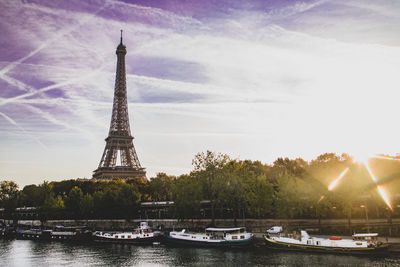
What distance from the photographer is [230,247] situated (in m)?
56.0

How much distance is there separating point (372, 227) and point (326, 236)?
8303mm

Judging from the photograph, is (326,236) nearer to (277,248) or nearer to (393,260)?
(277,248)

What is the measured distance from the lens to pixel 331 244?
4741cm

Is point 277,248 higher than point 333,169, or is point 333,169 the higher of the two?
point 333,169

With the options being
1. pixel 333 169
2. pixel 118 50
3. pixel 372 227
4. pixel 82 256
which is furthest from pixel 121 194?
pixel 118 50

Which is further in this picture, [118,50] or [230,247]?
[118,50]

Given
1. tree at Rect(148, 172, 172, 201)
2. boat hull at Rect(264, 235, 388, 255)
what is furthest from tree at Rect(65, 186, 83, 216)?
boat hull at Rect(264, 235, 388, 255)

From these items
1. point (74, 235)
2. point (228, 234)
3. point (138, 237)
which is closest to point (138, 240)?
point (138, 237)

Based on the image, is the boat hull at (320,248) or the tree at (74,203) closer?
the boat hull at (320,248)

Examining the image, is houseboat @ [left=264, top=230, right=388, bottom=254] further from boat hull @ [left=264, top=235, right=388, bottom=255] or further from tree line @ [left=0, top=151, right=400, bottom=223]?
tree line @ [left=0, top=151, right=400, bottom=223]

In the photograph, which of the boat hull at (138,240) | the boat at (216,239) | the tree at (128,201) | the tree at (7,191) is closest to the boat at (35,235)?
the tree at (128,201)

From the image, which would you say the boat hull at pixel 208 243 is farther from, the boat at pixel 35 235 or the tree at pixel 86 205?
the tree at pixel 86 205

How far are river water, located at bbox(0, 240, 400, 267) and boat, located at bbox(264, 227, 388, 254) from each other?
3.84 feet

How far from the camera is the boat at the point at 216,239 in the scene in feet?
182
